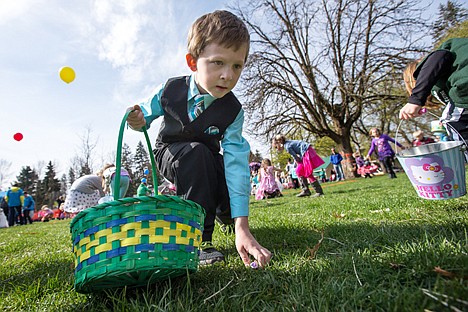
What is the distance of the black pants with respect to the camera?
6.26ft

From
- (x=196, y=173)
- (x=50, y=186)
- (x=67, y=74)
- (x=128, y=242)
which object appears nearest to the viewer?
(x=128, y=242)

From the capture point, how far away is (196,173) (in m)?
1.92

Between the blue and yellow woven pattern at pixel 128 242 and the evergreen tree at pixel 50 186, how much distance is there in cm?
4797

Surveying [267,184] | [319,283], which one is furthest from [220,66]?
[267,184]

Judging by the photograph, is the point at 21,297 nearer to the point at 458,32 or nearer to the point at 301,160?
the point at 301,160

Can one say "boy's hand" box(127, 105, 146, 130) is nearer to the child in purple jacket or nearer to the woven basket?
the woven basket

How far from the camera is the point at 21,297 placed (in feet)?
4.68

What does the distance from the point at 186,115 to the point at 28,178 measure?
2125 inches

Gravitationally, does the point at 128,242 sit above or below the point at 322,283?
above

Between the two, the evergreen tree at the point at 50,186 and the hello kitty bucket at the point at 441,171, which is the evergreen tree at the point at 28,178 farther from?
the hello kitty bucket at the point at 441,171

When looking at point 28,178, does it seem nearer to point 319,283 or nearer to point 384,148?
point 384,148

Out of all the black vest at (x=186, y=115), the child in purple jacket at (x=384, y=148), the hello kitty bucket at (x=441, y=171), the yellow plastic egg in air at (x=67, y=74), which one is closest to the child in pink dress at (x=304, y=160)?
the child in purple jacket at (x=384, y=148)

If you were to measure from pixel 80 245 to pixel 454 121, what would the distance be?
2688mm

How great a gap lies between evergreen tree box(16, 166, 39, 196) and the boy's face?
169 ft
